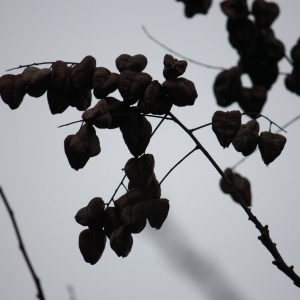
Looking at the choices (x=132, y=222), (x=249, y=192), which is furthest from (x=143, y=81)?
(x=249, y=192)

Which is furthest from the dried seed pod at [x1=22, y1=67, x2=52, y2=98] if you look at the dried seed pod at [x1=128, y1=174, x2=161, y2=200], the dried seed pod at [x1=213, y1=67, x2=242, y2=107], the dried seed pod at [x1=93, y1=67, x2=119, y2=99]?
the dried seed pod at [x1=213, y1=67, x2=242, y2=107]

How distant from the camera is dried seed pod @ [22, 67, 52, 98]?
1.47 meters

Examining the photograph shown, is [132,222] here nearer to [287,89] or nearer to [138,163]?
[138,163]

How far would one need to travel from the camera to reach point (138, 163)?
1.45 m

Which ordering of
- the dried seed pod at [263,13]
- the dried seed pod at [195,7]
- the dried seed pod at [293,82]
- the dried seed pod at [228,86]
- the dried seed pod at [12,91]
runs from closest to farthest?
the dried seed pod at [12,91] → the dried seed pod at [228,86] → the dried seed pod at [293,82] → the dried seed pod at [263,13] → the dried seed pod at [195,7]

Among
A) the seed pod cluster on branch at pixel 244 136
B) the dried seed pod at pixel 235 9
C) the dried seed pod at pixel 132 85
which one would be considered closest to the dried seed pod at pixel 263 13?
the dried seed pod at pixel 235 9

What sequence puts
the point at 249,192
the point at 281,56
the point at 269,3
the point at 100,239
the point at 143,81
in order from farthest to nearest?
1. the point at 269,3
2. the point at 281,56
3. the point at 249,192
4. the point at 100,239
5. the point at 143,81

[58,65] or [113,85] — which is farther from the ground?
[58,65]

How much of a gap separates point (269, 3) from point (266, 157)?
1930 millimetres

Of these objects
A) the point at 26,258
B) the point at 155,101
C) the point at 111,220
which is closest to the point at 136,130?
the point at 155,101

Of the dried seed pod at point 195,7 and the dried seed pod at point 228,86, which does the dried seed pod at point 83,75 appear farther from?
the dried seed pod at point 195,7

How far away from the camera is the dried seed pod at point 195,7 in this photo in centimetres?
311

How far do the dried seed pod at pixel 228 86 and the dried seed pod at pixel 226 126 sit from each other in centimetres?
134

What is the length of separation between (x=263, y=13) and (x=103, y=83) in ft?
6.36
